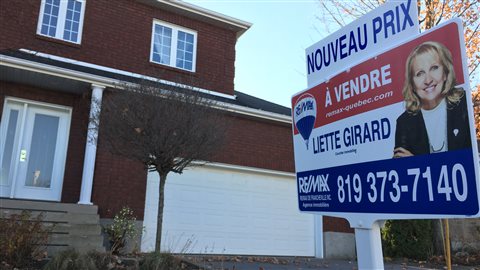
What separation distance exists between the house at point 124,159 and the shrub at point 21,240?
128cm

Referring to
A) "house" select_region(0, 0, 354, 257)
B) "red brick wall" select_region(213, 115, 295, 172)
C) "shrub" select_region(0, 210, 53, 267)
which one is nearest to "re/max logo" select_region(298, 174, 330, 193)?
"shrub" select_region(0, 210, 53, 267)

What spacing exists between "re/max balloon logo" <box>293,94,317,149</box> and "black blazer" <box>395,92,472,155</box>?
713 millimetres

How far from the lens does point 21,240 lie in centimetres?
629

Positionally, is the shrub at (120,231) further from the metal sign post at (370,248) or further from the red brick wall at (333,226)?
the metal sign post at (370,248)

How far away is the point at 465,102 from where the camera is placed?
165 centimetres

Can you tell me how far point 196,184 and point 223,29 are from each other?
5552 mm

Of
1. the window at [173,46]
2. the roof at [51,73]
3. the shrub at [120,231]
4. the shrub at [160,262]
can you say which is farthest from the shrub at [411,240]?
the shrub at [160,262]

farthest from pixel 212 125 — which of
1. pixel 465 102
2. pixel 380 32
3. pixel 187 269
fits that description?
pixel 465 102

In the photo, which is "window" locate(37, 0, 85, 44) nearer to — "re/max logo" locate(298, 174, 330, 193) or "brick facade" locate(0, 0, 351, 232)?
"brick facade" locate(0, 0, 351, 232)

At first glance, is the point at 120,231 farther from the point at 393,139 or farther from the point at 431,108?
the point at 431,108

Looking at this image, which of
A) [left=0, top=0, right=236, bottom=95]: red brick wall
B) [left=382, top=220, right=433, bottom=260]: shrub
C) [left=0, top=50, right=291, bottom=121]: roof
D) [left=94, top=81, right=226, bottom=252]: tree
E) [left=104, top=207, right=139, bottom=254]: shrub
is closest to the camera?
[left=94, top=81, right=226, bottom=252]: tree

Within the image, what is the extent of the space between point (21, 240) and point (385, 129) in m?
6.02

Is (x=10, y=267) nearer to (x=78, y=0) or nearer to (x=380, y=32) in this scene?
(x=380, y=32)

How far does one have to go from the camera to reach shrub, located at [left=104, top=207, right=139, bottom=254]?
30.5 ft
